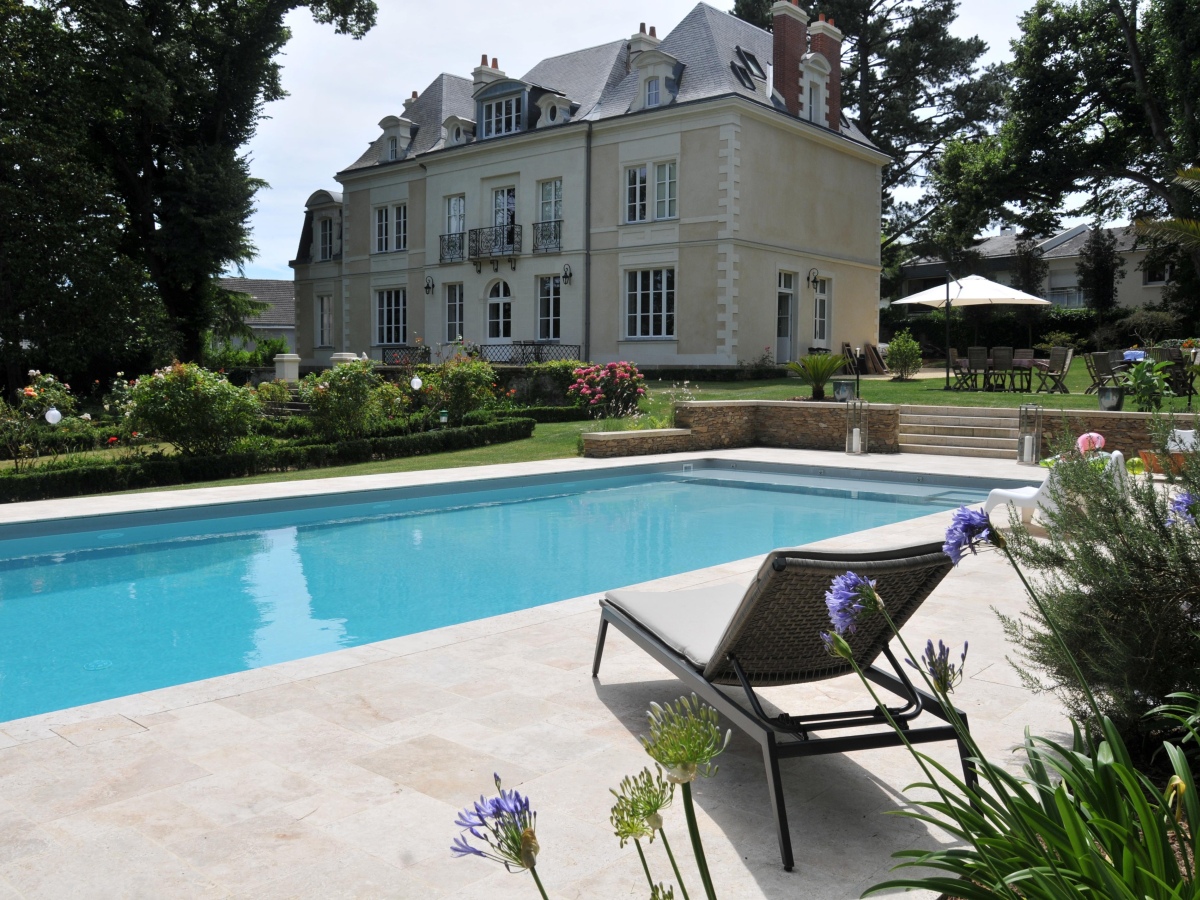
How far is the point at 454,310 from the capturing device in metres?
30.4

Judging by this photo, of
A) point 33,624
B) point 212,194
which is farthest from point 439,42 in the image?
point 33,624

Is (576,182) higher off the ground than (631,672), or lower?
higher

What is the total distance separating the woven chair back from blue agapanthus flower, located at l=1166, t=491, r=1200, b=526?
26.3 inches

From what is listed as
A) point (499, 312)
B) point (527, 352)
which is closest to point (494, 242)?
point (499, 312)

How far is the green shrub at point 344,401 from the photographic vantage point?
49.5ft

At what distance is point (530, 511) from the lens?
11.7 m

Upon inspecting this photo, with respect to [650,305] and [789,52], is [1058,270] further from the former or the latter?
[650,305]

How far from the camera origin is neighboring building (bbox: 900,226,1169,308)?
3916 centimetres

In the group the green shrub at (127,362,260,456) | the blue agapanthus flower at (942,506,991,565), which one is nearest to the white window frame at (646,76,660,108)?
the green shrub at (127,362,260,456)

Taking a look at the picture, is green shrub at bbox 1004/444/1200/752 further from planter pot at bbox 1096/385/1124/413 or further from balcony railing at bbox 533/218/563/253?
balcony railing at bbox 533/218/563/253

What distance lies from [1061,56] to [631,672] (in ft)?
99.1

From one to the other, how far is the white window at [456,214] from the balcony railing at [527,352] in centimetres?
408

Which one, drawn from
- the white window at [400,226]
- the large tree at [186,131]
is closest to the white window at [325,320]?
the white window at [400,226]

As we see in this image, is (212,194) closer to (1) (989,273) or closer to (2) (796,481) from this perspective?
(2) (796,481)
